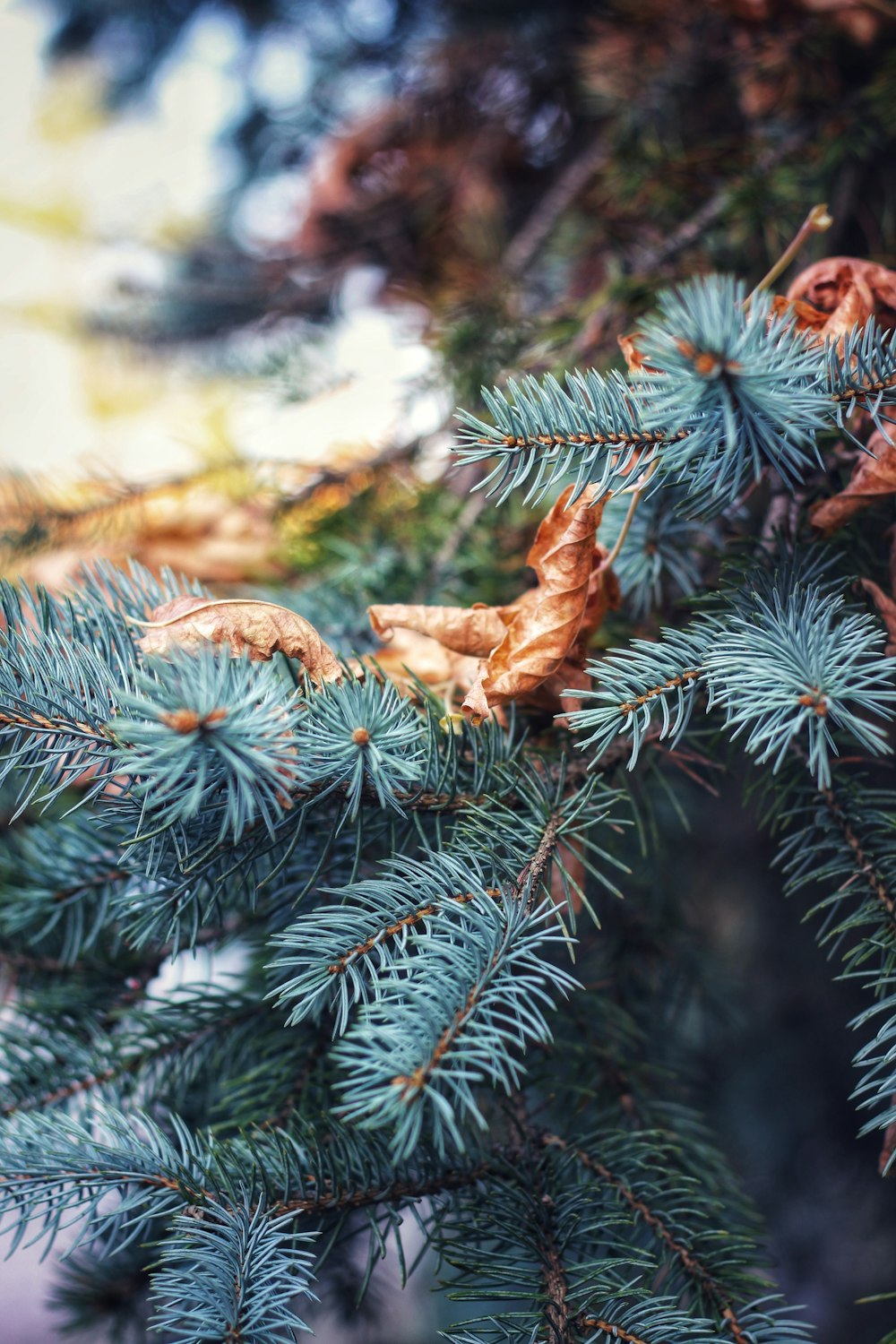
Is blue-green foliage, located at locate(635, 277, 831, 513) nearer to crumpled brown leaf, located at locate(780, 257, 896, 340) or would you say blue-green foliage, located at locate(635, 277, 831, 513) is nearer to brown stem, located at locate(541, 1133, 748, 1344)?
crumpled brown leaf, located at locate(780, 257, 896, 340)

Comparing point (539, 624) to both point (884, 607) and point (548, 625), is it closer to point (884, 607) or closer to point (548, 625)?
point (548, 625)

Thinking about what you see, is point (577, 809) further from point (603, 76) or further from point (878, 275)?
point (603, 76)

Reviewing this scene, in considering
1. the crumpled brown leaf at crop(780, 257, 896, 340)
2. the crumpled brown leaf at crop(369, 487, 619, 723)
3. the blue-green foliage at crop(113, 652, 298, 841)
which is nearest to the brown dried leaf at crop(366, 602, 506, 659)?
the crumpled brown leaf at crop(369, 487, 619, 723)

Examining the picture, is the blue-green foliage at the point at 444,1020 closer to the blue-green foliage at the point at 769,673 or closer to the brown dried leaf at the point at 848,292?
the blue-green foliage at the point at 769,673

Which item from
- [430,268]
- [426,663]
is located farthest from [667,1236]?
[430,268]

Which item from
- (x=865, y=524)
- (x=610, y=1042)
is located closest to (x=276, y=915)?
(x=610, y=1042)

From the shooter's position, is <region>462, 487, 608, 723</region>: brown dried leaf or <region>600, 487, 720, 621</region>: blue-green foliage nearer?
<region>462, 487, 608, 723</region>: brown dried leaf

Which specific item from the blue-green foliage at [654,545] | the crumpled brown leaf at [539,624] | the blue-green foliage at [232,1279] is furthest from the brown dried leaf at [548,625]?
the blue-green foliage at [232,1279]
